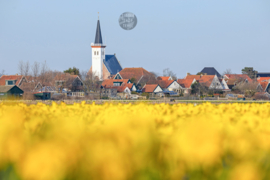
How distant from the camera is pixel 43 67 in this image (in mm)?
61969

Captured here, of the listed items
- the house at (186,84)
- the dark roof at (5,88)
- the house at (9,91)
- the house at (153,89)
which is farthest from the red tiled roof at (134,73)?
the dark roof at (5,88)

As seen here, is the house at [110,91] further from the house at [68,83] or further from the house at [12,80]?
the house at [12,80]

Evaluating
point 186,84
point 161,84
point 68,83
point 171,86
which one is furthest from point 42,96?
point 186,84

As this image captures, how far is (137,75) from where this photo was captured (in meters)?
75.2

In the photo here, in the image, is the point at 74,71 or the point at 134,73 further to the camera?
the point at 134,73

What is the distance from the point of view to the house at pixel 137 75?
7119 centimetres

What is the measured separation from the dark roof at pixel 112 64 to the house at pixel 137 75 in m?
14.4

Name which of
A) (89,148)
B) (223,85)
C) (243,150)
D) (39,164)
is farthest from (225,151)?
(223,85)

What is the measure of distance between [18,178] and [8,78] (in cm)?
5651

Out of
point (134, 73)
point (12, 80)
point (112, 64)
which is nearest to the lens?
point (12, 80)

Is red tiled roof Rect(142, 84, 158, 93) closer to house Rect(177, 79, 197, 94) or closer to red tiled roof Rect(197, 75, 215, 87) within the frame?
house Rect(177, 79, 197, 94)

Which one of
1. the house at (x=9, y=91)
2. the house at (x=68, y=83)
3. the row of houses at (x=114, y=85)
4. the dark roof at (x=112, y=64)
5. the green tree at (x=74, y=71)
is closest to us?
the house at (x=9, y=91)

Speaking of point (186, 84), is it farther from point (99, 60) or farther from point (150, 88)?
point (99, 60)

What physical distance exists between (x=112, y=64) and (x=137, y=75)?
22.4 metres
